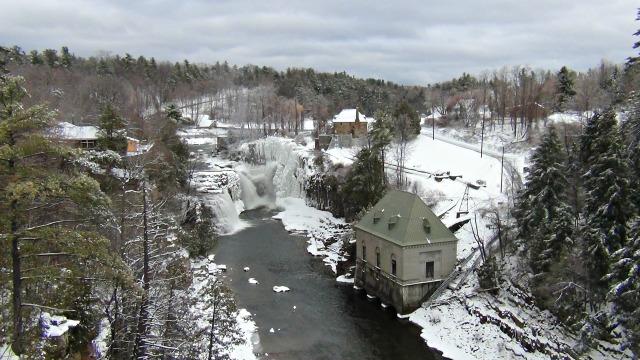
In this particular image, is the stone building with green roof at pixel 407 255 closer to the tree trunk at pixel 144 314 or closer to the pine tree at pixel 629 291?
the pine tree at pixel 629 291

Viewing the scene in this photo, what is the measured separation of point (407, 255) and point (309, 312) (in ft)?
24.0

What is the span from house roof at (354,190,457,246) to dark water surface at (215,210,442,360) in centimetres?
478

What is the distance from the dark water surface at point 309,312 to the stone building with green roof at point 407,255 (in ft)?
4.72

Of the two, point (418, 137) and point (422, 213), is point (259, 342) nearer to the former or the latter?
point (422, 213)

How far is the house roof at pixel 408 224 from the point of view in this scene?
3219 cm

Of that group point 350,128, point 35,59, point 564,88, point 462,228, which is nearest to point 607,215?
point 462,228

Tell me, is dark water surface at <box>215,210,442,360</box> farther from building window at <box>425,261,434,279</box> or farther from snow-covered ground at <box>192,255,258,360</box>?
building window at <box>425,261,434,279</box>

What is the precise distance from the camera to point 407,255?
103ft

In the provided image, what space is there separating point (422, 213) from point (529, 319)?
9.50 m

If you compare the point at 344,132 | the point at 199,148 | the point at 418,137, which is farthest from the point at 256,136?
the point at 418,137

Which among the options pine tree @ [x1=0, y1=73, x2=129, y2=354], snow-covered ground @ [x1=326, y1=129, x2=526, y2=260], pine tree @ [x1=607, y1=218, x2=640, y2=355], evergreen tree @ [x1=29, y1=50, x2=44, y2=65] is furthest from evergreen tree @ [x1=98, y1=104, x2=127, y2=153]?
evergreen tree @ [x1=29, y1=50, x2=44, y2=65]

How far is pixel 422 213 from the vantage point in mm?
33281

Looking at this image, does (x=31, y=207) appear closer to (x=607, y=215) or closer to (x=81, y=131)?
(x=607, y=215)

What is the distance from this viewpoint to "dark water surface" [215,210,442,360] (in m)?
26.8
